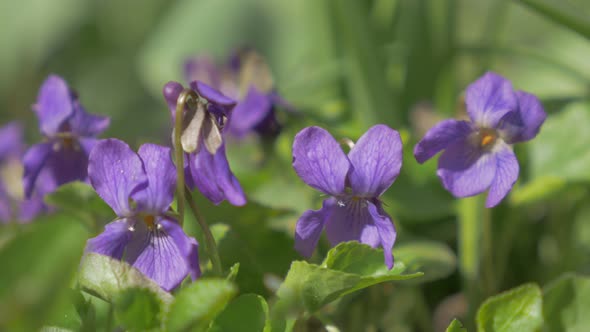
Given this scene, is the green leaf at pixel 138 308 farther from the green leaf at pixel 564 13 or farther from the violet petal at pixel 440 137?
the green leaf at pixel 564 13

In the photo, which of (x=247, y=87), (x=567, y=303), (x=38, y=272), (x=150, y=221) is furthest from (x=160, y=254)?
(x=247, y=87)

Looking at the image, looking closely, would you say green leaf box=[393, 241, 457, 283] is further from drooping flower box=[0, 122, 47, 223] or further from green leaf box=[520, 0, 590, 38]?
drooping flower box=[0, 122, 47, 223]

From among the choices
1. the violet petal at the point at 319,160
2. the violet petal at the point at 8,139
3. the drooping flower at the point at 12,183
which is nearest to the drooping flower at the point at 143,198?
the violet petal at the point at 319,160

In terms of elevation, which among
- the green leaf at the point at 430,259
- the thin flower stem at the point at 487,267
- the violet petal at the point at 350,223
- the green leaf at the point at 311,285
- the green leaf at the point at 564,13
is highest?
the green leaf at the point at 564,13

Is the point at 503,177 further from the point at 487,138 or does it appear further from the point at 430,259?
the point at 430,259

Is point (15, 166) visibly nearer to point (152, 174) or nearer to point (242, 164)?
point (242, 164)
